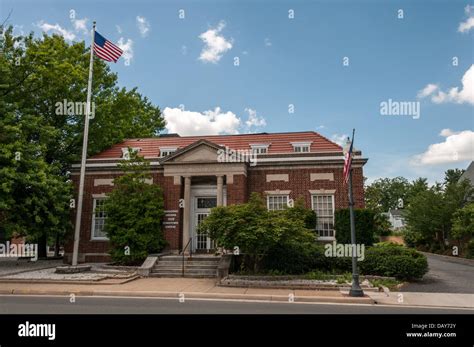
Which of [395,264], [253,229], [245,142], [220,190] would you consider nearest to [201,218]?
[220,190]

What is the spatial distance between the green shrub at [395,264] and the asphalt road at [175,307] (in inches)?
191

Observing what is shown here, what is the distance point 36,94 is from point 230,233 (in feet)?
51.3

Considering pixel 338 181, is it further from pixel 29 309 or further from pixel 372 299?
pixel 29 309

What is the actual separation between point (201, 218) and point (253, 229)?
7750 mm

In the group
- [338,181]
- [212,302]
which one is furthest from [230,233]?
[338,181]

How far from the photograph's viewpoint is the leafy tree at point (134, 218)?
19.1 meters

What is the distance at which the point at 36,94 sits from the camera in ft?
73.3

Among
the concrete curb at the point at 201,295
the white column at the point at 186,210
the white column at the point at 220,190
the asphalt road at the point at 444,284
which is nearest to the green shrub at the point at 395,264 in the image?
the asphalt road at the point at 444,284

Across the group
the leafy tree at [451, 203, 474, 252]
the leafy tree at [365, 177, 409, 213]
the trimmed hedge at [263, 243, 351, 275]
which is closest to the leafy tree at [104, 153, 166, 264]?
the trimmed hedge at [263, 243, 351, 275]

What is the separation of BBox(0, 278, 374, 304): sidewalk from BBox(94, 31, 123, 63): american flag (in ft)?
38.2

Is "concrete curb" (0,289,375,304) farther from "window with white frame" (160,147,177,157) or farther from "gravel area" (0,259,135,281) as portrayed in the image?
"window with white frame" (160,147,177,157)

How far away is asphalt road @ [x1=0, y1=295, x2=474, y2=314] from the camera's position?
9.85 meters

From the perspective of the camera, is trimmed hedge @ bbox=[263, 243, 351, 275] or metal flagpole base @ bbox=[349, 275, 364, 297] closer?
metal flagpole base @ bbox=[349, 275, 364, 297]

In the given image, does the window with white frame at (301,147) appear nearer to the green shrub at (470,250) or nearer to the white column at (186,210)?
the white column at (186,210)
